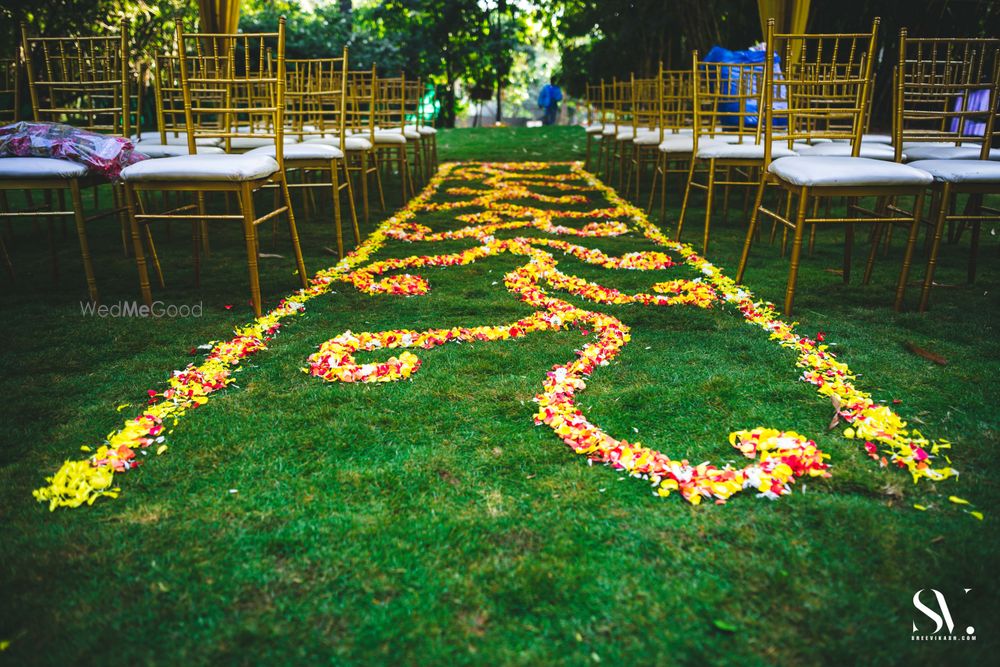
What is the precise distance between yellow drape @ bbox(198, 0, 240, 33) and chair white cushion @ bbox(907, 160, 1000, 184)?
20.8ft

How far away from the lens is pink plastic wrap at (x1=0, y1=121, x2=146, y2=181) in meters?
3.74

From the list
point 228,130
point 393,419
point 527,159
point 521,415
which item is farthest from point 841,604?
point 527,159

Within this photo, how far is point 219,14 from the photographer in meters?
6.66

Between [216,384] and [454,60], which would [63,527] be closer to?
[216,384]

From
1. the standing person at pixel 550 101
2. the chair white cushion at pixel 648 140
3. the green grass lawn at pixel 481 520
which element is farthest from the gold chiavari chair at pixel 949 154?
the standing person at pixel 550 101

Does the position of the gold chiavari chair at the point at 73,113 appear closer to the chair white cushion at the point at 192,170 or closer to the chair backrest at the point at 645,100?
the chair white cushion at the point at 192,170

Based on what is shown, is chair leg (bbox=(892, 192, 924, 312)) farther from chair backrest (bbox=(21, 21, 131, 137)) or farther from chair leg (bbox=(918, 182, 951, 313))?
chair backrest (bbox=(21, 21, 131, 137))

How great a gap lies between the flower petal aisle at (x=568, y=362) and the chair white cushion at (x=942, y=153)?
5.11 feet

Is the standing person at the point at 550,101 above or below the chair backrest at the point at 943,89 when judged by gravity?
above

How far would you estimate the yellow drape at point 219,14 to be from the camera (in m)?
6.62

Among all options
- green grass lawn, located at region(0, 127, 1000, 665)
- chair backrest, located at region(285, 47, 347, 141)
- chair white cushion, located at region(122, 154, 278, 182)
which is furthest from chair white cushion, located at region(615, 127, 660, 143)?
chair white cushion, located at region(122, 154, 278, 182)

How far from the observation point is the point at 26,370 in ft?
9.34

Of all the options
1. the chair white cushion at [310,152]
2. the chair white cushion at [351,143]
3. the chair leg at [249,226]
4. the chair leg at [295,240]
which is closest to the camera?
the chair leg at [249,226]

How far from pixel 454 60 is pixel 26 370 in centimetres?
2085
